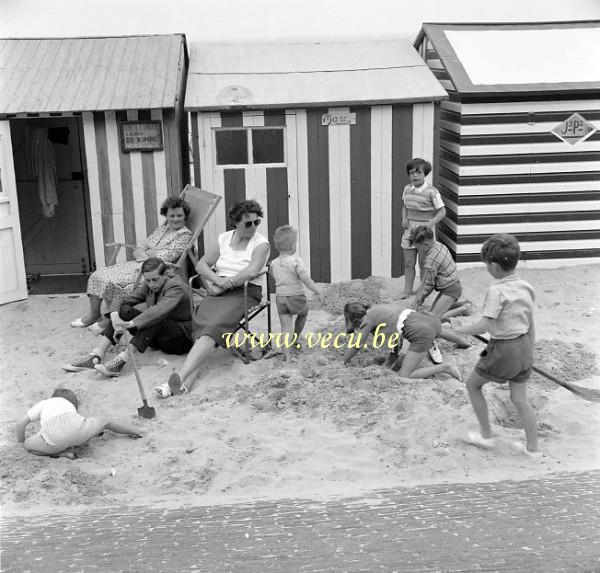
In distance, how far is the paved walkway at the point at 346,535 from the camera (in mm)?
3590

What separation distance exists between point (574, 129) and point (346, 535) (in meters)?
5.79

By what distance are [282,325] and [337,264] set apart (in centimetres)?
203

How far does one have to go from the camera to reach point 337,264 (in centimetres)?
809

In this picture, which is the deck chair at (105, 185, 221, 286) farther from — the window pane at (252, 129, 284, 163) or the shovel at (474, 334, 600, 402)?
the shovel at (474, 334, 600, 402)

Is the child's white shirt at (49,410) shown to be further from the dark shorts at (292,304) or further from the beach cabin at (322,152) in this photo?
the beach cabin at (322,152)

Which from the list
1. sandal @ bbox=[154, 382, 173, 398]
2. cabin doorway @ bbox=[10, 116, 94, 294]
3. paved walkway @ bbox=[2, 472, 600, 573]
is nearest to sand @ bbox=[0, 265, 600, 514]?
sandal @ bbox=[154, 382, 173, 398]

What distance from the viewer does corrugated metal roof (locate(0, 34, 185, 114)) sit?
24.9 ft

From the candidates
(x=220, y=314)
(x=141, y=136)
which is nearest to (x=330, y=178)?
(x=141, y=136)

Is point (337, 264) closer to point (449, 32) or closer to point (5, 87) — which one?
point (449, 32)

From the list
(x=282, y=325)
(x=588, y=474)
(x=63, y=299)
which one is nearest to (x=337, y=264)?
(x=282, y=325)

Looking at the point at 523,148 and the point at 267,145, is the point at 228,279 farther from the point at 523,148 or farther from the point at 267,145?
the point at 523,148

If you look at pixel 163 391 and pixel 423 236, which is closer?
pixel 163 391

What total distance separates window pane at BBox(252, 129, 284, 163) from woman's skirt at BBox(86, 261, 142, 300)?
1676 mm

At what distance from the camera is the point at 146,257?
696cm
